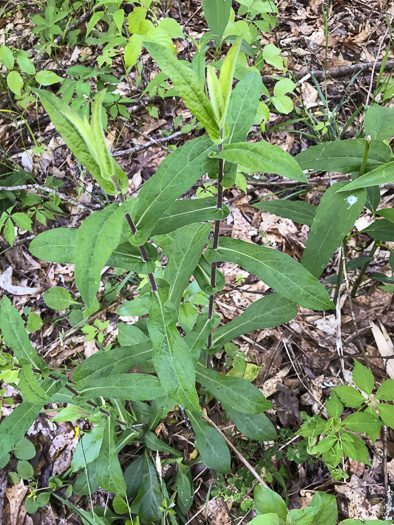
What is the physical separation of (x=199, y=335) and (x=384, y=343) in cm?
137

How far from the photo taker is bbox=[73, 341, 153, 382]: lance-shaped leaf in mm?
1771

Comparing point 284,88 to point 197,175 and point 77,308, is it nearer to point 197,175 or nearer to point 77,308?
point 197,175

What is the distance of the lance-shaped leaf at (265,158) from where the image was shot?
3.19 feet

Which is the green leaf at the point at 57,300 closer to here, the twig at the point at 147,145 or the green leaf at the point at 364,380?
the twig at the point at 147,145

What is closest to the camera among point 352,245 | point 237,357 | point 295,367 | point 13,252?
point 237,357

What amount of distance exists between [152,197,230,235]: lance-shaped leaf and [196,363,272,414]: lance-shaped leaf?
0.97 metres

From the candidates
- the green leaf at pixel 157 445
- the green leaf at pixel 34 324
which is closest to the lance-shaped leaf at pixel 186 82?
the green leaf at pixel 157 445

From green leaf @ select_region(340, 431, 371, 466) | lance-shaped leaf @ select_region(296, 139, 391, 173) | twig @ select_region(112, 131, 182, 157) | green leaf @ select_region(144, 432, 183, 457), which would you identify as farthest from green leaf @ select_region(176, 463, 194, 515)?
twig @ select_region(112, 131, 182, 157)

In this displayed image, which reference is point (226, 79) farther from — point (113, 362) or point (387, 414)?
point (387, 414)

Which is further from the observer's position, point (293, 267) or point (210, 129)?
point (293, 267)

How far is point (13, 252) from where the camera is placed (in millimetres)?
3652

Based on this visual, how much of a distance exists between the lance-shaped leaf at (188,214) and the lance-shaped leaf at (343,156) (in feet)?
1.48

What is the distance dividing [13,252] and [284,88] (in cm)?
274

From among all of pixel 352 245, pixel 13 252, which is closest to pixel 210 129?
pixel 352 245
